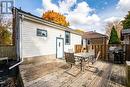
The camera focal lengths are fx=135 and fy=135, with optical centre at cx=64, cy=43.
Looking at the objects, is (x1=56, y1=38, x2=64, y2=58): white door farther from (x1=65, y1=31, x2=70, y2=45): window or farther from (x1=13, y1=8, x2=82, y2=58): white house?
(x1=65, y1=31, x2=70, y2=45): window

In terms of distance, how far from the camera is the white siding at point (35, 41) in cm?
941

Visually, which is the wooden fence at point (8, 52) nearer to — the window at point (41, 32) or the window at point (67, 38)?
the window at point (41, 32)

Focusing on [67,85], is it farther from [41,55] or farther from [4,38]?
[4,38]

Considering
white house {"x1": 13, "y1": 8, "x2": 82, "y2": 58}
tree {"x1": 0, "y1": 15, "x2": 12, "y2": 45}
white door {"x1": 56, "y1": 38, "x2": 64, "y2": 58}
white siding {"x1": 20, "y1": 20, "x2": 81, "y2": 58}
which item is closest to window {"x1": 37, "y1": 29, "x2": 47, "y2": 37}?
white house {"x1": 13, "y1": 8, "x2": 82, "y2": 58}

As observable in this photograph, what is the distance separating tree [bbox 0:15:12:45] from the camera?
1950 centimetres

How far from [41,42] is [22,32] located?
2180mm

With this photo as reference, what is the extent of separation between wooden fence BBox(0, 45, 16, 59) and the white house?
0.55 meters

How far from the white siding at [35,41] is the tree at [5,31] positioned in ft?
30.8

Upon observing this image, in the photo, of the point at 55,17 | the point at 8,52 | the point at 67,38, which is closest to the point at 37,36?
the point at 8,52

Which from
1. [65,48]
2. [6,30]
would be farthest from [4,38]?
[65,48]

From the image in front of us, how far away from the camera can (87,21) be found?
200ft

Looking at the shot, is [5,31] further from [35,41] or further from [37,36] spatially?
[35,41]

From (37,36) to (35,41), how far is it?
0.46 meters

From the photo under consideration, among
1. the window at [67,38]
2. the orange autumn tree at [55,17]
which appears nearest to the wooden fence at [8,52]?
the window at [67,38]
